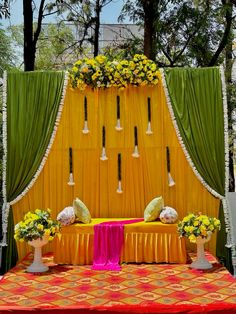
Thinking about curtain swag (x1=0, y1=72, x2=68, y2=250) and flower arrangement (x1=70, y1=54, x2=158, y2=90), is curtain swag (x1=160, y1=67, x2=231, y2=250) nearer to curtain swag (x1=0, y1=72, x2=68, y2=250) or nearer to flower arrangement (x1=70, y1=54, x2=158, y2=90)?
flower arrangement (x1=70, y1=54, x2=158, y2=90)

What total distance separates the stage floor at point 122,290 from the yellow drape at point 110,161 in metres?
0.82

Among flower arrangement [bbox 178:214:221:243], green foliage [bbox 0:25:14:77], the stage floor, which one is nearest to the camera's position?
the stage floor

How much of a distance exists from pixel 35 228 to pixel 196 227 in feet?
5.22

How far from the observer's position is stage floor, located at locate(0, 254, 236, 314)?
3.53 meters

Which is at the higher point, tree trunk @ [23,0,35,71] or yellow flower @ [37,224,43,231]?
tree trunk @ [23,0,35,71]

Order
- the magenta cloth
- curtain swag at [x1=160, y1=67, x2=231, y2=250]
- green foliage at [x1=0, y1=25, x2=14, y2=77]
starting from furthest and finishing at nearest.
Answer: green foliage at [x1=0, y1=25, x2=14, y2=77]
curtain swag at [x1=160, y1=67, x2=231, y2=250]
the magenta cloth

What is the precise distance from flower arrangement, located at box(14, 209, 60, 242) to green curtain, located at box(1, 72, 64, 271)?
69cm

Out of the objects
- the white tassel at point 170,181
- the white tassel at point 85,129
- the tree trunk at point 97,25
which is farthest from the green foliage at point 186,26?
the white tassel at point 170,181

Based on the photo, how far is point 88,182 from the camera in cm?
537

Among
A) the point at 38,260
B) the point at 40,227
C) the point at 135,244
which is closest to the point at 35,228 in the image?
the point at 40,227

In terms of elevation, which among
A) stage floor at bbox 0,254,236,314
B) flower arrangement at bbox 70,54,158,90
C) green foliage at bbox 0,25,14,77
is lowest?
stage floor at bbox 0,254,236,314

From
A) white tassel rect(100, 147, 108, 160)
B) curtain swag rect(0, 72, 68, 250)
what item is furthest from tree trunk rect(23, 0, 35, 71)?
white tassel rect(100, 147, 108, 160)

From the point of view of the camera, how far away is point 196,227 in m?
4.59

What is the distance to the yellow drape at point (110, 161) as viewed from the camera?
5328 mm
